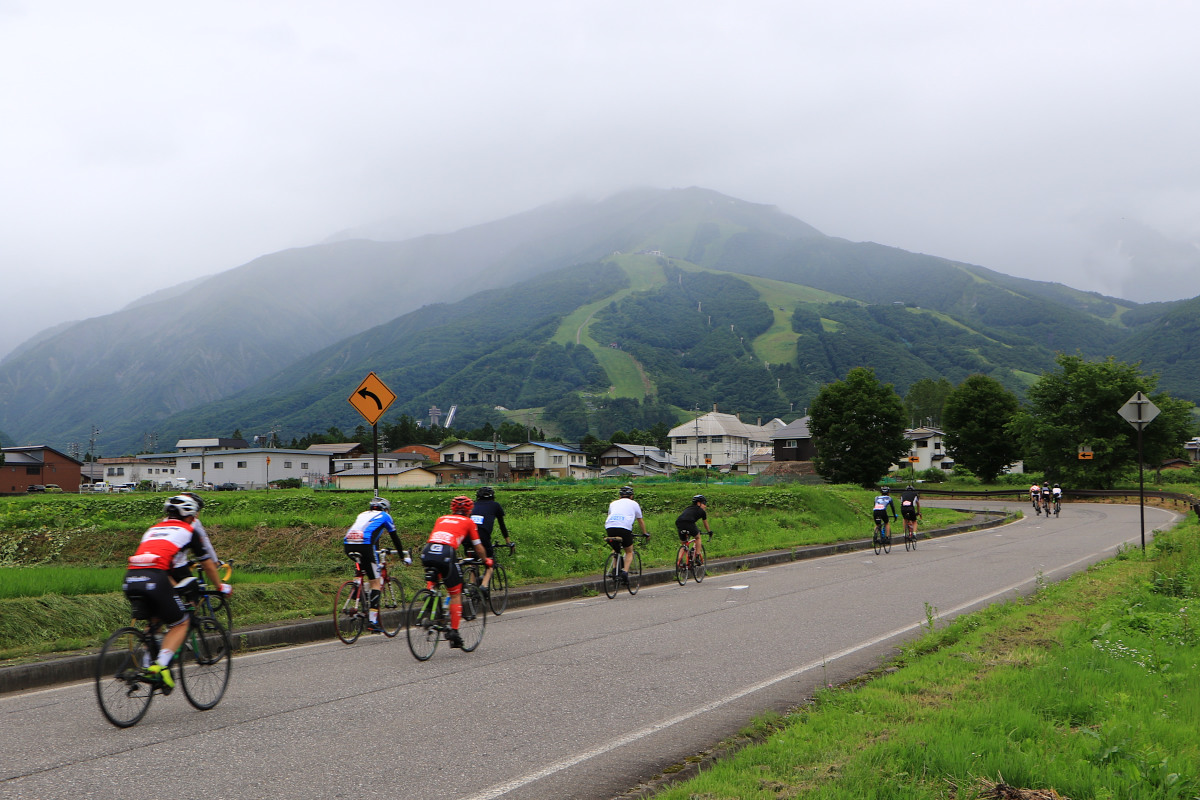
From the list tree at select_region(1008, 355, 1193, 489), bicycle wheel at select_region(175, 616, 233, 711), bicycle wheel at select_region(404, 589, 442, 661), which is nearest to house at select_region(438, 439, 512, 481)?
tree at select_region(1008, 355, 1193, 489)

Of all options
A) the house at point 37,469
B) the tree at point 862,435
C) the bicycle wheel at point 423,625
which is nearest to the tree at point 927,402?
the tree at point 862,435

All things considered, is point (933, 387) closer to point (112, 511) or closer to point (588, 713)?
point (112, 511)

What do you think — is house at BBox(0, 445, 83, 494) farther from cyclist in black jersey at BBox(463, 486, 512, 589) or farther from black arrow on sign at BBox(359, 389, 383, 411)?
cyclist in black jersey at BBox(463, 486, 512, 589)

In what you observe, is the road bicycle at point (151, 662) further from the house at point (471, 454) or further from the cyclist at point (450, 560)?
the house at point (471, 454)

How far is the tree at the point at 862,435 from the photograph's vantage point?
69.7 m

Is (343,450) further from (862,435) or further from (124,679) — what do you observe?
(124,679)

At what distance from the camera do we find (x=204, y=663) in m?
6.84

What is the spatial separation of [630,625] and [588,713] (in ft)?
15.3

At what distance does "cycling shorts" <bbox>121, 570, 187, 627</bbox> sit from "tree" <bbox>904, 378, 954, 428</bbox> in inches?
6377

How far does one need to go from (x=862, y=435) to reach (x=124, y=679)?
68781 mm

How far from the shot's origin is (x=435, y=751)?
5465mm

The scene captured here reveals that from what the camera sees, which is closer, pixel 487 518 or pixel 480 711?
pixel 480 711

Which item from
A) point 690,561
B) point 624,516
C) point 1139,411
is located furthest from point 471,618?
point 1139,411

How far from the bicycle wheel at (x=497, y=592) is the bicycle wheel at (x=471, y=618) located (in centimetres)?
155
